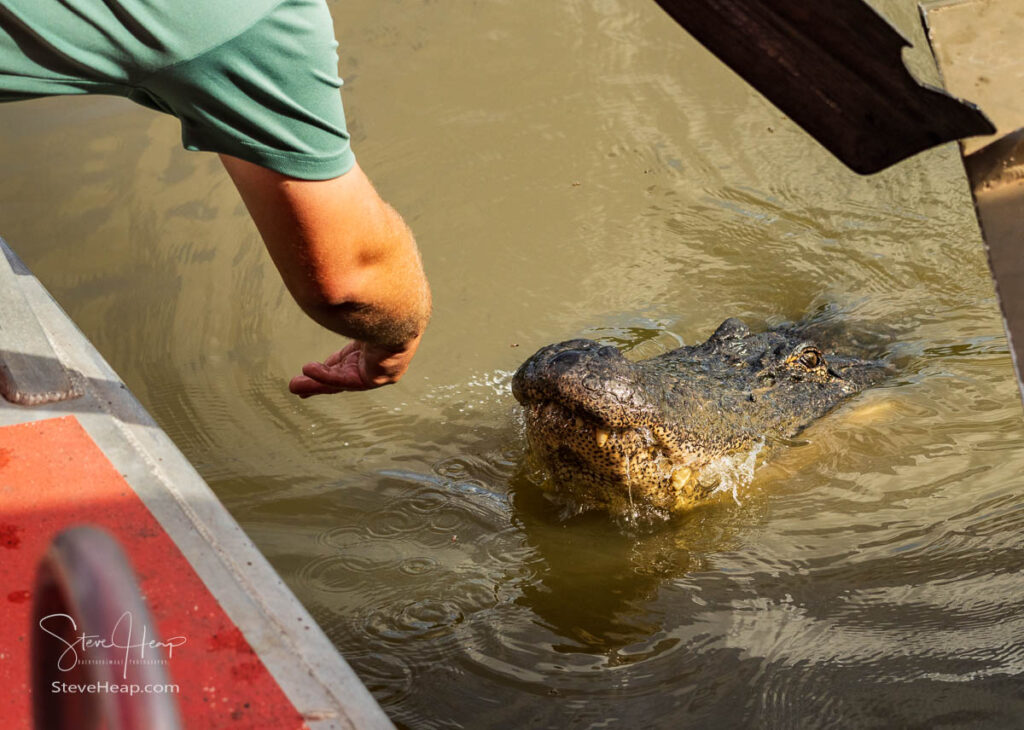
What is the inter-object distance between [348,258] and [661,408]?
135cm

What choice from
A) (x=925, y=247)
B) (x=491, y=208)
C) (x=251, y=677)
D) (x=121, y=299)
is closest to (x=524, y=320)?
(x=491, y=208)

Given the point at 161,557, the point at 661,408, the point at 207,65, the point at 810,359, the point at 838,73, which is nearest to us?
the point at 838,73

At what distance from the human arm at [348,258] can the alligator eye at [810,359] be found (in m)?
2.07

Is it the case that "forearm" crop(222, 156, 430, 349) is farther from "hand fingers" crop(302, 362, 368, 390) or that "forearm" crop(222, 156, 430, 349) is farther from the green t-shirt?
"hand fingers" crop(302, 362, 368, 390)

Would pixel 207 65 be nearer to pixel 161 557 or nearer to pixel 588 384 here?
pixel 161 557

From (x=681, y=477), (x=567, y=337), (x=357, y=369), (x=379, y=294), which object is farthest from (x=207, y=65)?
(x=567, y=337)

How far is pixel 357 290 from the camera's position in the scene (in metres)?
2.11

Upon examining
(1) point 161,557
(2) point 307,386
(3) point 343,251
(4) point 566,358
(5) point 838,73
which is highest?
(5) point 838,73

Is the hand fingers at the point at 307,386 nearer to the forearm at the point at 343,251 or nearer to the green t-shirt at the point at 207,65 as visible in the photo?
the forearm at the point at 343,251

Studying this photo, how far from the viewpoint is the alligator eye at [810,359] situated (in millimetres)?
3986

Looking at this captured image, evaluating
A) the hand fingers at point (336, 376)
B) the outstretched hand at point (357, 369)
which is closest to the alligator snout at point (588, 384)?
the outstretched hand at point (357, 369)

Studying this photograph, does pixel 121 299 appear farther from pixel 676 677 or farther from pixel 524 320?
pixel 676 677

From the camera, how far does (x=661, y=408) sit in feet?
10.0

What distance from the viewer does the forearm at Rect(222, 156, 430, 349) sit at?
6.10 ft
